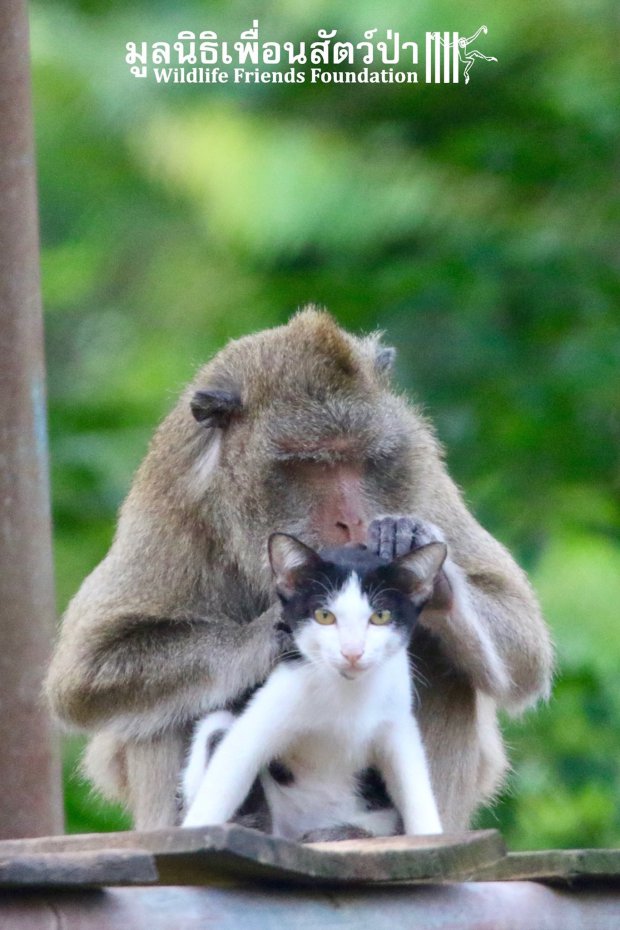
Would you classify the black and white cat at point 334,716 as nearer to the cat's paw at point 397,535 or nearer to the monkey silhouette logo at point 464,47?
the cat's paw at point 397,535

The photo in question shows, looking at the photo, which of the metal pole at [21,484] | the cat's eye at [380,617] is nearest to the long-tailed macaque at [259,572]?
the metal pole at [21,484]

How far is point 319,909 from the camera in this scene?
11.9 ft

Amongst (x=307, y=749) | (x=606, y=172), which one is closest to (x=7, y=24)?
(x=307, y=749)

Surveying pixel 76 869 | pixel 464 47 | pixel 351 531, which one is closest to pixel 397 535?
pixel 351 531

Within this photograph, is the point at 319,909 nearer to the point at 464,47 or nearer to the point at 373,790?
the point at 373,790

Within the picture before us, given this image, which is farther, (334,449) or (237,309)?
(237,309)

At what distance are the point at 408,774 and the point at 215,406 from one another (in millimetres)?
1425

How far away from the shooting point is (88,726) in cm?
548

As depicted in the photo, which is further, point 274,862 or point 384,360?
point 384,360

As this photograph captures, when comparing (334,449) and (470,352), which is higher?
(470,352)

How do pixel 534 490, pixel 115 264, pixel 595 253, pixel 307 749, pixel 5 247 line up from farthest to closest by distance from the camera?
pixel 115 264 < pixel 595 253 < pixel 534 490 < pixel 5 247 < pixel 307 749

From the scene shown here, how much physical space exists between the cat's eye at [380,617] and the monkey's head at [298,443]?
674 mm

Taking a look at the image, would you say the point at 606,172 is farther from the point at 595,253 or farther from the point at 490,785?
the point at 490,785

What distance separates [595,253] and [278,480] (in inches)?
243
